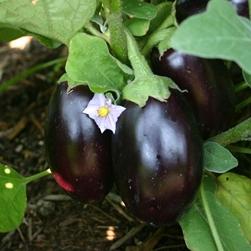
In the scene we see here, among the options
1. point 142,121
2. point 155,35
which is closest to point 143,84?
point 142,121

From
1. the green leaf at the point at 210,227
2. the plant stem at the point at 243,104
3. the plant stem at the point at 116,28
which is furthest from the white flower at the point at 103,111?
the plant stem at the point at 243,104

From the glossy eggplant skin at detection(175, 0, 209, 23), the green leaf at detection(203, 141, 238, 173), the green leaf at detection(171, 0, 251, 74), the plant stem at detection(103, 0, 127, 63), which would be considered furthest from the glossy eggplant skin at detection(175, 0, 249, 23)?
the green leaf at detection(171, 0, 251, 74)

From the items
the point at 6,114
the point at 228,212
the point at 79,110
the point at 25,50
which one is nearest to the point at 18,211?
the point at 79,110

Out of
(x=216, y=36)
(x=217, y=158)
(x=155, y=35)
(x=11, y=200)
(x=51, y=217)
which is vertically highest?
(x=216, y=36)

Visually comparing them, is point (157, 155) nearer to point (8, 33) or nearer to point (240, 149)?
point (240, 149)

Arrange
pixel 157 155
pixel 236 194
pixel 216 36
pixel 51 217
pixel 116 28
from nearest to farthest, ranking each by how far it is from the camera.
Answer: pixel 216 36, pixel 157 155, pixel 116 28, pixel 236 194, pixel 51 217

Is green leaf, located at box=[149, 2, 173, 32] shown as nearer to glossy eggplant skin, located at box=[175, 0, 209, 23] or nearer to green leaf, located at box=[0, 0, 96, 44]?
glossy eggplant skin, located at box=[175, 0, 209, 23]

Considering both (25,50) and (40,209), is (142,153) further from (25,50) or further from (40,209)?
(25,50)
